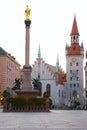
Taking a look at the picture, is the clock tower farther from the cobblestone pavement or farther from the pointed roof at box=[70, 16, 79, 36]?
the cobblestone pavement

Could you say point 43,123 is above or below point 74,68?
below

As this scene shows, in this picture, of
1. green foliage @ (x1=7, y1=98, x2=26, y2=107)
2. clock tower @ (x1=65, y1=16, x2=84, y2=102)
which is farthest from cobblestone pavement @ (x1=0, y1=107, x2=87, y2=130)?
clock tower @ (x1=65, y1=16, x2=84, y2=102)

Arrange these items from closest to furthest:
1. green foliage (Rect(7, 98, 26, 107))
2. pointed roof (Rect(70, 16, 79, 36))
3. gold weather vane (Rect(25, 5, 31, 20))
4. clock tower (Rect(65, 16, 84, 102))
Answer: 1. green foliage (Rect(7, 98, 26, 107))
2. gold weather vane (Rect(25, 5, 31, 20))
3. clock tower (Rect(65, 16, 84, 102))
4. pointed roof (Rect(70, 16, 79, 36))

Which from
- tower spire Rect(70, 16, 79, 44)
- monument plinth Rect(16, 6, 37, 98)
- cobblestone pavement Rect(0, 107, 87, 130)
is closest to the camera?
cobblestone pavement Rect(0, 107, 87, 130)

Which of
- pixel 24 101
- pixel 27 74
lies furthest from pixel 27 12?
pixel 24 101

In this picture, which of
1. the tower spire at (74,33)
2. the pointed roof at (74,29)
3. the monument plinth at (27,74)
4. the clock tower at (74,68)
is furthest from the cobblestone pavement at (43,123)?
the tower spire at (74,33)

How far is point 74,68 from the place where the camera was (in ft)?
490

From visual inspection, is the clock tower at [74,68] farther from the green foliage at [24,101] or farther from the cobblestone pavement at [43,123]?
the cobblestone pavement at [43,123]

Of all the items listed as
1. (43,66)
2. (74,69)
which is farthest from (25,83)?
(74,69)

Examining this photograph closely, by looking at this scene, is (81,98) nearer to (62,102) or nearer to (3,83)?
(62,102)

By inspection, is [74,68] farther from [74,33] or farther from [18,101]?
[18,101]

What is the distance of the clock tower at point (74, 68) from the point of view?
147000 millimetres

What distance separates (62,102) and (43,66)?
15.2m

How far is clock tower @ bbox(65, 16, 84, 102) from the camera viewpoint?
147000mm
